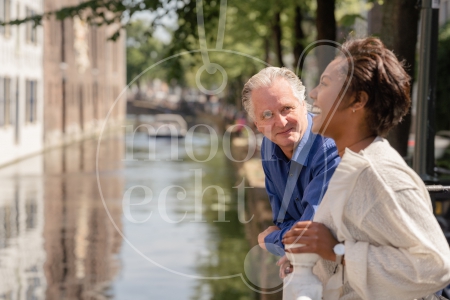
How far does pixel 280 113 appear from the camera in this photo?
3.17 metres

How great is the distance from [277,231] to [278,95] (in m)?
0.49

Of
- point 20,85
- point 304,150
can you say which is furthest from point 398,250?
point 20,85

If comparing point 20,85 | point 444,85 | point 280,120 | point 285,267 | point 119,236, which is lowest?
point 119,236

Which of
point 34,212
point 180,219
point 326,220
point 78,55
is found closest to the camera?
point 326,220

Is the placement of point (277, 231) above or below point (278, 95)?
below

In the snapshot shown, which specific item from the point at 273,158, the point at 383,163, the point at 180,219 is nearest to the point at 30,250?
the point at 180,219

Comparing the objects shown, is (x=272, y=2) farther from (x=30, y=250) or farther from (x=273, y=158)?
(x=273, y=158)

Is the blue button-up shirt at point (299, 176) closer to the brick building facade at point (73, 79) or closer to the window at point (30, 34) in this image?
the brick building facade at point (73, 79)

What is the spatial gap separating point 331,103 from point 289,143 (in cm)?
69

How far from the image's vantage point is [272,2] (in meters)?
18.1

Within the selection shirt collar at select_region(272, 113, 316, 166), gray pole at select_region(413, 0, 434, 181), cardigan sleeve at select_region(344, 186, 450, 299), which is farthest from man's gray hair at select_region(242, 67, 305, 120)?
gray pole at select_region(413, 0, 434, 181)

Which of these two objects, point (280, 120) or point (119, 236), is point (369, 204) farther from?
point (119, 236)

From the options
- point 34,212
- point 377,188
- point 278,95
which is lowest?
point 34,212

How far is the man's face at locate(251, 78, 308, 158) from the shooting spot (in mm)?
3150
